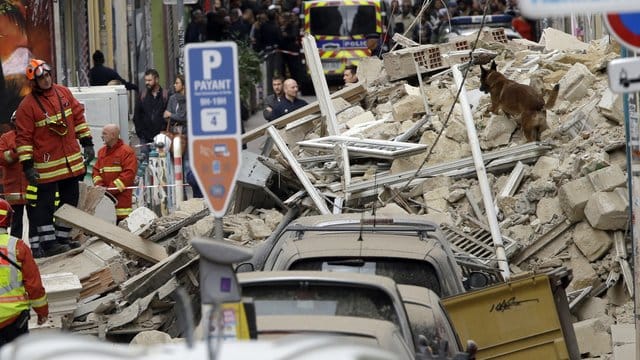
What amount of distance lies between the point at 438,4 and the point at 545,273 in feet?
114

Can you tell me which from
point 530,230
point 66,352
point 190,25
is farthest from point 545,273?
A: point 190,25

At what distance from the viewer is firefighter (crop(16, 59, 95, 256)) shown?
15.4 m

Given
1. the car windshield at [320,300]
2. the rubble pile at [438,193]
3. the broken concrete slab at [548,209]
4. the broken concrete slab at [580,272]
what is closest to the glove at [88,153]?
the rubble pile at [438,193]

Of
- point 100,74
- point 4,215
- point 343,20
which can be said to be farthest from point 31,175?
point 343,20

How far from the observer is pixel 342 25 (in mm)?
39781

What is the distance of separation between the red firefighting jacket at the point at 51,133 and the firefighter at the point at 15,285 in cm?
472

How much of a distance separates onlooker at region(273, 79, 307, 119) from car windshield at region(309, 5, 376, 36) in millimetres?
16849

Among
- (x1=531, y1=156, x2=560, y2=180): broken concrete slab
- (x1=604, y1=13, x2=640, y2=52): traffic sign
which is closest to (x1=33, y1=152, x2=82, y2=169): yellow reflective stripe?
(x1=531, y1=156, x2=560, y2=180): broken concrete slab

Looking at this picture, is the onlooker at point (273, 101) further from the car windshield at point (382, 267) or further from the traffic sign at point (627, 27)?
the traffic sign at point (627, 27)

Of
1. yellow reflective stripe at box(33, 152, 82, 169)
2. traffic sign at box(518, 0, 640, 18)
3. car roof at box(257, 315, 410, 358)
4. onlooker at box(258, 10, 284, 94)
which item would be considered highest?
traffic sign at box(518, 0, 640, 18)

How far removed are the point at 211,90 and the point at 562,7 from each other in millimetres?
2469

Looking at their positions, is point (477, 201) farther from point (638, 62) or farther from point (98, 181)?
point (638, 62)

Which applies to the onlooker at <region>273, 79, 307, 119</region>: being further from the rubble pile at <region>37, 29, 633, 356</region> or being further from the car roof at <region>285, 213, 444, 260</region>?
the car roof at <region>285, 213, 444, 260</region>

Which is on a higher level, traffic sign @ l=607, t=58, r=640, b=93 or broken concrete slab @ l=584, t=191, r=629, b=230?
traffic sign @ l=607, t=58, r=640, b=93
